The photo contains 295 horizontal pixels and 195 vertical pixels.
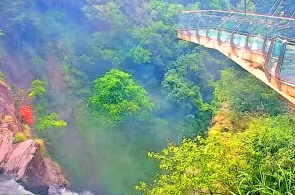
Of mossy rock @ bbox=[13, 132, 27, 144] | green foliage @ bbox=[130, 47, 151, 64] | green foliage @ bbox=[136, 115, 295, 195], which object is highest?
green foliage @ bbox=[130, 47, 151, 64]

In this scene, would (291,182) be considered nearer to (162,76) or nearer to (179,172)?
(179,172)

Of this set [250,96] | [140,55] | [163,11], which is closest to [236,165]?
[250,96]

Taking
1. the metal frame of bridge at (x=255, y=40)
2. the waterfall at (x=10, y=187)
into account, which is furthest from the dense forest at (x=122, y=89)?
the waterfall at (x=10, y=187)

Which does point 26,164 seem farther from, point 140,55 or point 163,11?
point 163,11

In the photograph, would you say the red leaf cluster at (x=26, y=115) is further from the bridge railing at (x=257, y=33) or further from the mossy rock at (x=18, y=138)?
the bridge railing at (x=257, y=33)

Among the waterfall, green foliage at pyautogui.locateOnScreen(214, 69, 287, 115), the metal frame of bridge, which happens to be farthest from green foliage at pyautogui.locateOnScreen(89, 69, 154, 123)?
the waterfall

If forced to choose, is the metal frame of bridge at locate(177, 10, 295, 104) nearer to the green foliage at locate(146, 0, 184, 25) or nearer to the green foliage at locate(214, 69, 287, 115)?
the green foliage at locate(214, 69, 287, 115)

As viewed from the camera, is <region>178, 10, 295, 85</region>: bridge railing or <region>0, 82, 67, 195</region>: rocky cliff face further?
<region>0, 82, 67, 195</region>: rocky cliff face
